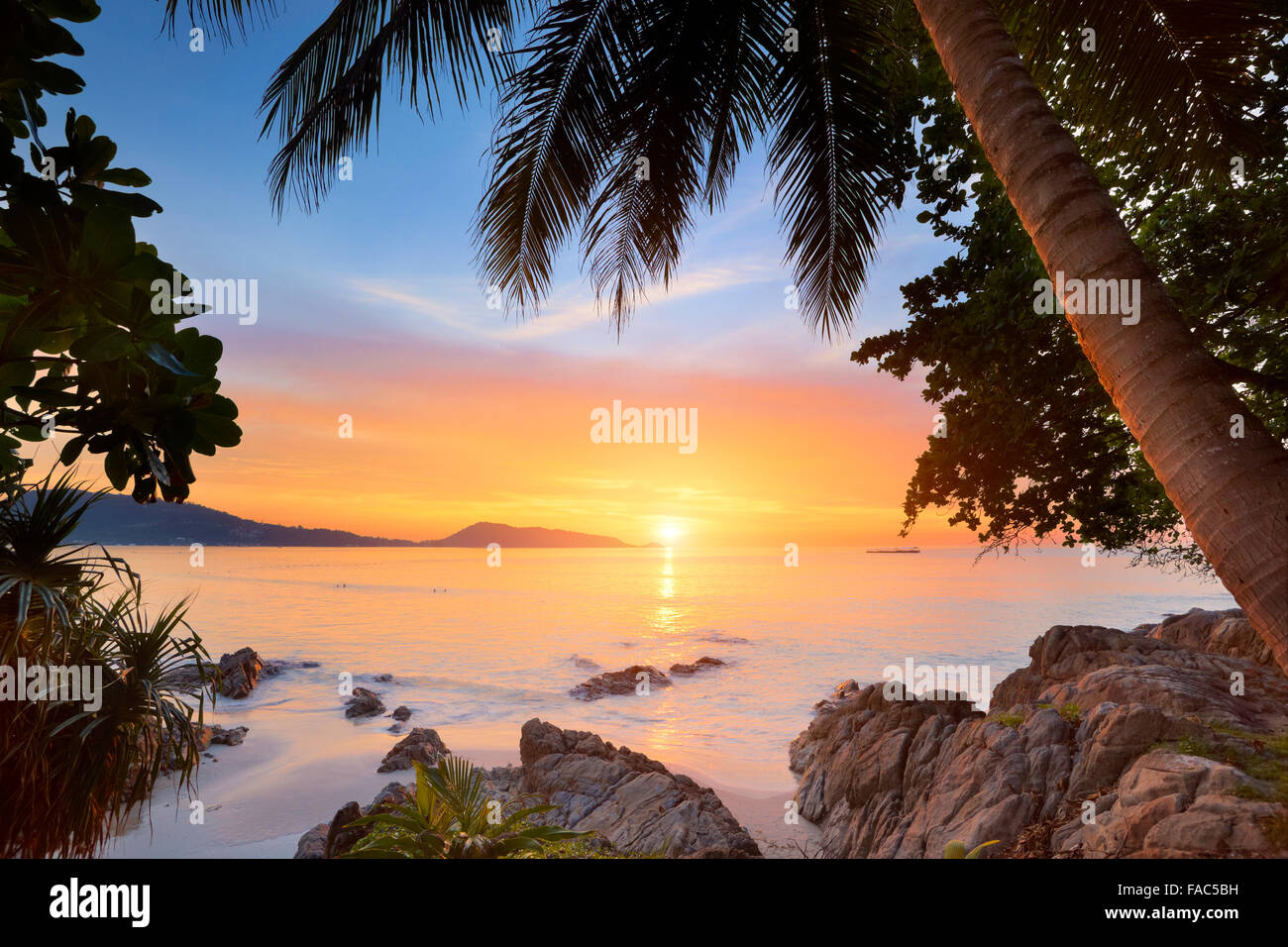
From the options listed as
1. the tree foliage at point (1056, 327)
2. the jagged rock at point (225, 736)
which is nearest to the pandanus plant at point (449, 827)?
the tree foliage at point (1056, 327)

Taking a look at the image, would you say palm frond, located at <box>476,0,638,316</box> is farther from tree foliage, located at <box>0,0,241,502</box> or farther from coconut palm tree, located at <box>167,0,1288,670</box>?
tree foliage, located at <box>0,0,241,502</box>

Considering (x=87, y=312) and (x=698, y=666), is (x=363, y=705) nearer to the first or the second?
(x=698, y=666)

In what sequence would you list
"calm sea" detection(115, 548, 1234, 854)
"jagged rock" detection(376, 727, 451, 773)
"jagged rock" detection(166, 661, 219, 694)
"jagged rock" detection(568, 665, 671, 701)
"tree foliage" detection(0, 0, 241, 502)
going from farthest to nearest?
"jagged rock" detection(568, 665, 671, 701) < "calm sea" detection(115, 548, 1234, 854) < "jagged rock" detection(376, 727, 451, 773) < "jagged rock" detection(166, 661, 219, 694) < "tree foliage" detection(0, 0, 241, 502)

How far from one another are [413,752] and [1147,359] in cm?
1071

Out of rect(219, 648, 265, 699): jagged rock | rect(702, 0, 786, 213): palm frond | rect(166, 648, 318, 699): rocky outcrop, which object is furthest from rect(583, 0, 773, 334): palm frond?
rect(219, 648, 265, 699): jagged rock

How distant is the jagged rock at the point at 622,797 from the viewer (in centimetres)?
561

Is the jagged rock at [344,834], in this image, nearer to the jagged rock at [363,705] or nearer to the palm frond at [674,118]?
the palm frond at [674,118]

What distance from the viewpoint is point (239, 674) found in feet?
50.5

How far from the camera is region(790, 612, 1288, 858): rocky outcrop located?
10.3 feet

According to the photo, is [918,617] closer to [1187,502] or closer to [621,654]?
[621,654]

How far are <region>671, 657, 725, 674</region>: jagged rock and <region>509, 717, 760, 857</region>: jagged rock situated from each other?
12.6 m

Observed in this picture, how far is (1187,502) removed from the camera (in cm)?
187

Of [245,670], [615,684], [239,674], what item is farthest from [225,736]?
[615,684]
